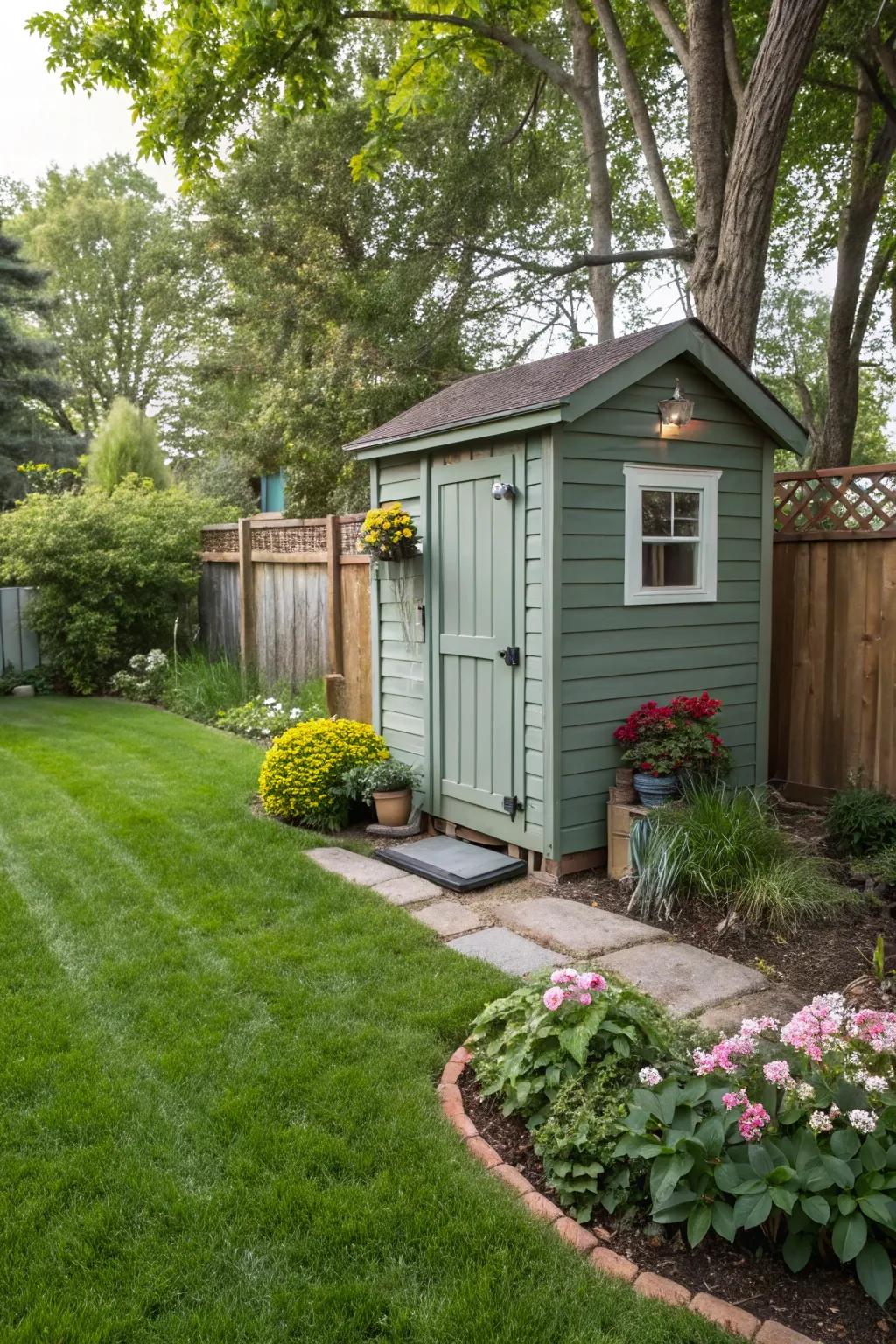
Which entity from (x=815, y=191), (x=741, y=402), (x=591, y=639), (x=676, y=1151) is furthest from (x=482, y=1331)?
(x=815, y=191)

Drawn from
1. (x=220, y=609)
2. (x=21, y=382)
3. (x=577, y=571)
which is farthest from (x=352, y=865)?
(x=21, y=382)

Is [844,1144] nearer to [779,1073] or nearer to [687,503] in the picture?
[779,1073]

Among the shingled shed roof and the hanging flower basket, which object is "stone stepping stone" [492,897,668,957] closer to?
the hanging flower basket

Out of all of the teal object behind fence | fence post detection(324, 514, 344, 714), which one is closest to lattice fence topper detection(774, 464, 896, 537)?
fence post detection(324, 514, 344, 714)

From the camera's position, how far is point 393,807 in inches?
219

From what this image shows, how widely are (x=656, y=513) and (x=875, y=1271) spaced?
375 centimetres

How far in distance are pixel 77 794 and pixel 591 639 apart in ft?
11.5

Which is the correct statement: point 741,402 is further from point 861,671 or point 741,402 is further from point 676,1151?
point 676,1151

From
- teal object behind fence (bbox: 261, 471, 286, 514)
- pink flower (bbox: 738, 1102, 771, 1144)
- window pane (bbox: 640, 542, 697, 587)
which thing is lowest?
pink flower (bbox: 738, 1102, 771, 1144)

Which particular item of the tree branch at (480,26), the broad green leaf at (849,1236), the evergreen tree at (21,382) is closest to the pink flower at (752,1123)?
the broad green leaf at (849,1236)

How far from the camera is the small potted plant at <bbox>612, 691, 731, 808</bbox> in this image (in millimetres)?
Result: 4641

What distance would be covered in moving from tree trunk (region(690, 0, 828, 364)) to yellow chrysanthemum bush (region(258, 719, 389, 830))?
3.81 metres

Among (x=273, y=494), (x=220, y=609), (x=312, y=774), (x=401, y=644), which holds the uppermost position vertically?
(x=273, y=494)

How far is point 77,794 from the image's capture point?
605cm
